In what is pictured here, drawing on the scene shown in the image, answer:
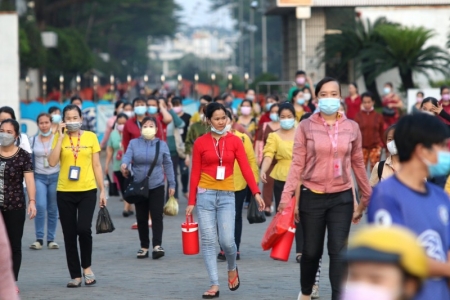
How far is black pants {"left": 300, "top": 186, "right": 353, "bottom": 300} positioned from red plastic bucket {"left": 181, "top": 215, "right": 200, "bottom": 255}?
212cm

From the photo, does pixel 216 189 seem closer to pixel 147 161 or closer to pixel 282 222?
pixel 282 222

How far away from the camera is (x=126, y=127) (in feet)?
46.1

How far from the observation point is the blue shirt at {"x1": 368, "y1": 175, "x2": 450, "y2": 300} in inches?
179

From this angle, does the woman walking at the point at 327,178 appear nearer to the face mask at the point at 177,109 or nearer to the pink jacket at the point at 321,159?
the pink jacket at the point at 321,159

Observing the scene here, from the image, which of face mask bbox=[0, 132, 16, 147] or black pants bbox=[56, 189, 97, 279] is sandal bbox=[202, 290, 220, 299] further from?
face mask bbox=[0, 132, 16, 147]

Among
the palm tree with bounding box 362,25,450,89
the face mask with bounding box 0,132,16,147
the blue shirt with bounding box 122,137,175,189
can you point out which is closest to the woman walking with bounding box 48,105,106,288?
the face mask with bounding box 0,132,16,147

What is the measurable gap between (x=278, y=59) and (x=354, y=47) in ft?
237

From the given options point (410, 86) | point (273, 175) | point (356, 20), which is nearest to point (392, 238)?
point (273, 175)

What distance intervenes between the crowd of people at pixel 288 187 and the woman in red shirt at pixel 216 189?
1 centimetres

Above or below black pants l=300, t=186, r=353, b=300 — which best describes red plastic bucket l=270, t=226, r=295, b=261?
below

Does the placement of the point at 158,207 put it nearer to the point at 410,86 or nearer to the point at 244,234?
the point at 244,234

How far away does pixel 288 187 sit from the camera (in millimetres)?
7809

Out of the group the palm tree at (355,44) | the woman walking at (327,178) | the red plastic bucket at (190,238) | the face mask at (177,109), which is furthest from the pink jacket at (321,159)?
the palm tree at (355,44)

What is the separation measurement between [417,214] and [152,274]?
650cm
